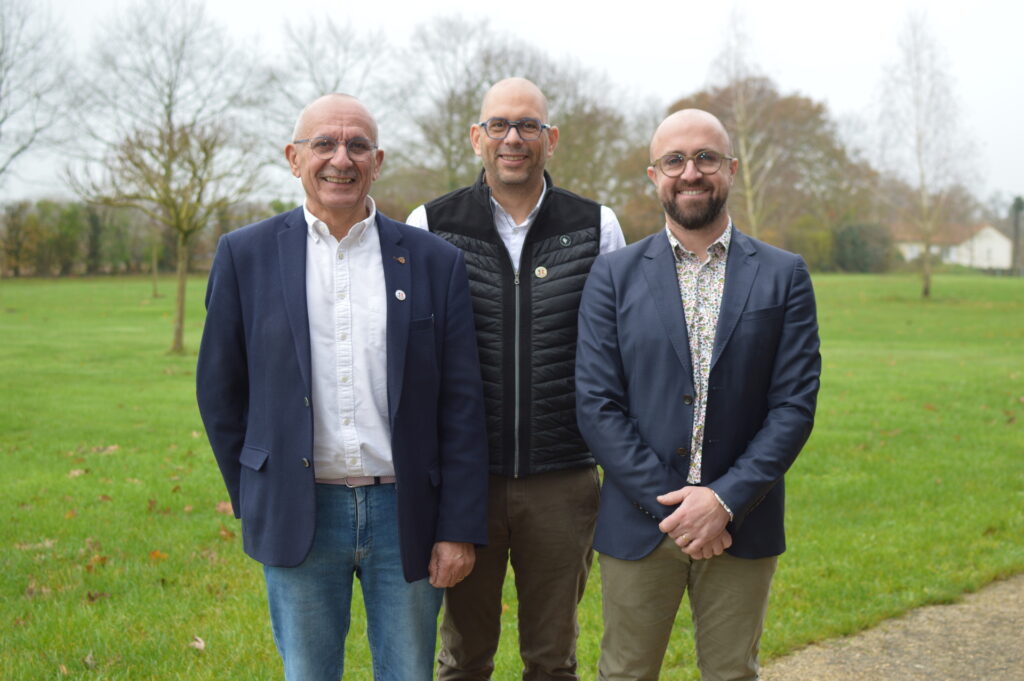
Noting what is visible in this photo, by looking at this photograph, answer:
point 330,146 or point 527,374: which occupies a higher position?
point 330,146

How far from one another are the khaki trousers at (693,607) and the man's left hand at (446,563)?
1.85 ft

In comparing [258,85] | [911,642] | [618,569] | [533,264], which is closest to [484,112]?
[533,264]

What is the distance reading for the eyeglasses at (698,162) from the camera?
3.30 metres

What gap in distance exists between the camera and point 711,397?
3223 millimetres

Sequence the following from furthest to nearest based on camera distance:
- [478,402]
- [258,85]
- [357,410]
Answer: [258,85], [478,402], [357,410]

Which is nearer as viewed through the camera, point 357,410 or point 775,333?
point 357,410

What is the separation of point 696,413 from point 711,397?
86 millimetres

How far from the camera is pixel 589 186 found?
3588 centimetres

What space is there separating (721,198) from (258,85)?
97.2 feet

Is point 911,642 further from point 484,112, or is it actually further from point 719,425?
point 484,112

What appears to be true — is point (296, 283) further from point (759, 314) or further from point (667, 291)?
point (759, 314)

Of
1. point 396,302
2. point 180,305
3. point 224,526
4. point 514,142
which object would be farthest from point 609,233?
point 180,305

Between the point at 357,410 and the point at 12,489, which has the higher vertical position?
the point at 357,410

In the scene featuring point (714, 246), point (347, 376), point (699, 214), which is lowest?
point (347, 376)
